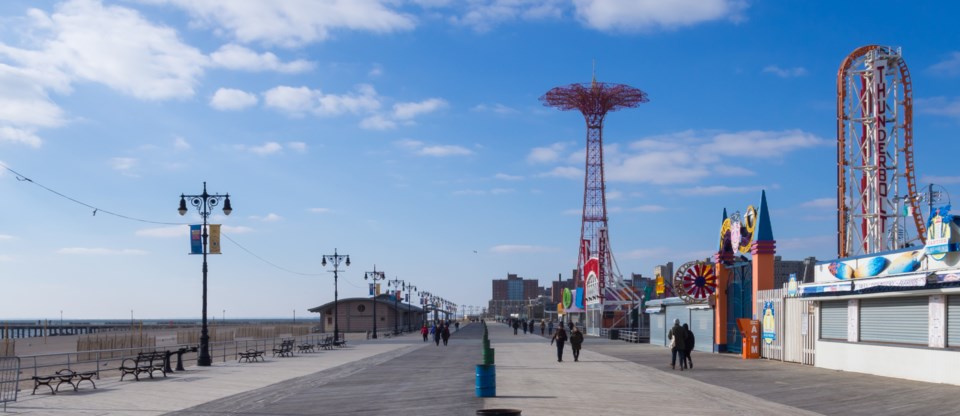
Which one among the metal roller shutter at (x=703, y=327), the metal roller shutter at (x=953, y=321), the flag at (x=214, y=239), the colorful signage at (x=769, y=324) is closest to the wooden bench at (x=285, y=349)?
the flag at (x=214, y=239)

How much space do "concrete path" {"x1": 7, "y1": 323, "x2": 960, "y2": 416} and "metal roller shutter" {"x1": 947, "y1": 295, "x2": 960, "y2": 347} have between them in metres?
1.30

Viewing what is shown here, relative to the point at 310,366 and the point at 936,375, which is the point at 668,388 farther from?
the point at 310,366

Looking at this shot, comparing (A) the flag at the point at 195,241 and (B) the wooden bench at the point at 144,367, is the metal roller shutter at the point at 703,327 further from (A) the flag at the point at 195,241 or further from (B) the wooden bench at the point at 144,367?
(B) the wooden bench at the point at 144,367

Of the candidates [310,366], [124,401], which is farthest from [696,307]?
[124,401]

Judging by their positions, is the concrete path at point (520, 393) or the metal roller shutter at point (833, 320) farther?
the metal roller shutter at point (833, 320)

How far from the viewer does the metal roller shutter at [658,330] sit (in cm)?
4986

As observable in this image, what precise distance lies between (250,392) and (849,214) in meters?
37.9

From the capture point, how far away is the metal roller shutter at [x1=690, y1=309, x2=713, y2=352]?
40197mm

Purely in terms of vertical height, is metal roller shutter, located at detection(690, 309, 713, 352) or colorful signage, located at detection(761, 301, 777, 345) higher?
colorful signage, located at detection(761, 301, 777, 345)

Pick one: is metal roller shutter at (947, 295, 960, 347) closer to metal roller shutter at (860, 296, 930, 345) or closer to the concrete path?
metal roller shutter at (860, 296, 930, 345)

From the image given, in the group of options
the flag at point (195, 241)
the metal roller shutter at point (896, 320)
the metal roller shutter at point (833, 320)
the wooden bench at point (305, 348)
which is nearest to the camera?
the metal roller shutter at point (896, 320)

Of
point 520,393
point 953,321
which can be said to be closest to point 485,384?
point 520,393

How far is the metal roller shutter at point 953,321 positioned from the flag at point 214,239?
2455 cm

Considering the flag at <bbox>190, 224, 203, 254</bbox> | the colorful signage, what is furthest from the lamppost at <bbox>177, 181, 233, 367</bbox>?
the colorful signage
